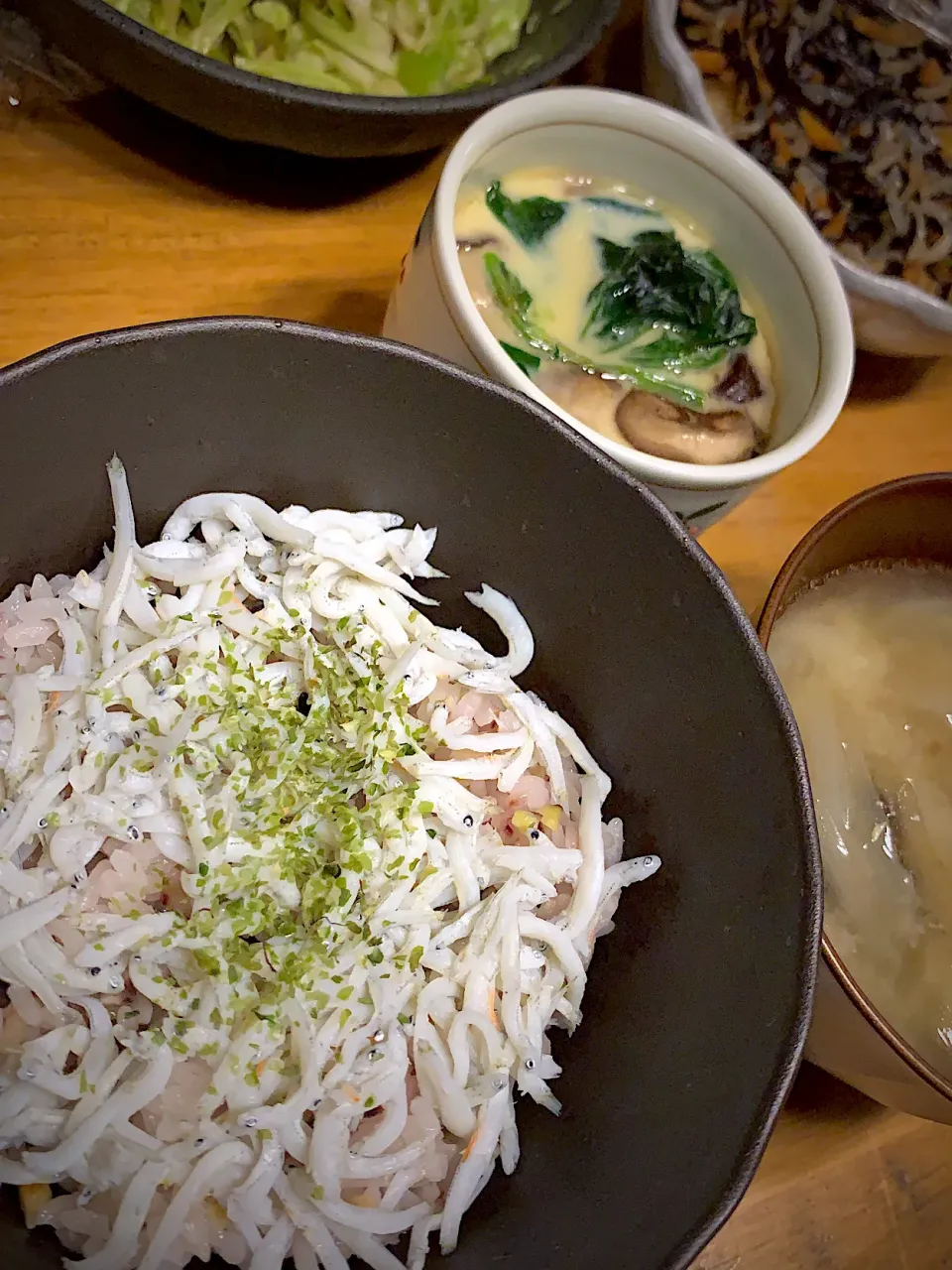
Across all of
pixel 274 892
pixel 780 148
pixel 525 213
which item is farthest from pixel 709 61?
pixel 274 892

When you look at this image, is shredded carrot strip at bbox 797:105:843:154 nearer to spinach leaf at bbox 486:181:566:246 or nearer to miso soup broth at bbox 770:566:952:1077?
spinach leaf at bbox 486:181:566:246

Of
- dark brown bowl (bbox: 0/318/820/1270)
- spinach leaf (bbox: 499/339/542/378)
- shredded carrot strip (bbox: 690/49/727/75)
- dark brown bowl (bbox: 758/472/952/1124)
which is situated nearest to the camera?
dark brown bowl (bbox: 0/318/820/1270)

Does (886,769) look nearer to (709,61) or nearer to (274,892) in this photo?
(274,892)

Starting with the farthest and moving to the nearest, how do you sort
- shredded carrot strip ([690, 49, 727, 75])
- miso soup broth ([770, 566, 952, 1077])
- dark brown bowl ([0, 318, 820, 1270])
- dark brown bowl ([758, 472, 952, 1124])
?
shredded carrot strip ([690, 49, 727, 75]), miso soup broth ([770, 566, 952, 1077]), dark brown bowl ([758, 472, 952, 1124]), dark brown bowl ([0, 318, 820, 1270])

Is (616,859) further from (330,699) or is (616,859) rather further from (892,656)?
(892,656)

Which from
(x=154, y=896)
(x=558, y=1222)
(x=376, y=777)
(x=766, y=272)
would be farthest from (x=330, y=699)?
(x=766, y=272)

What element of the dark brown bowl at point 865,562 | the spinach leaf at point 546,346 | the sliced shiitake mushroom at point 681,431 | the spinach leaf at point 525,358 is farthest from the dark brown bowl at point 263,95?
the dark brown bowl at point 865,562

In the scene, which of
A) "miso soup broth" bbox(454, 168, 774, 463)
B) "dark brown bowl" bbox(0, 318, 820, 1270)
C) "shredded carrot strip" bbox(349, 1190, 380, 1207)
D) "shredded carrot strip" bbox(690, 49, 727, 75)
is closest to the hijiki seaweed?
"shredded carrot strip" bbox(690, 49, 727, 75)
